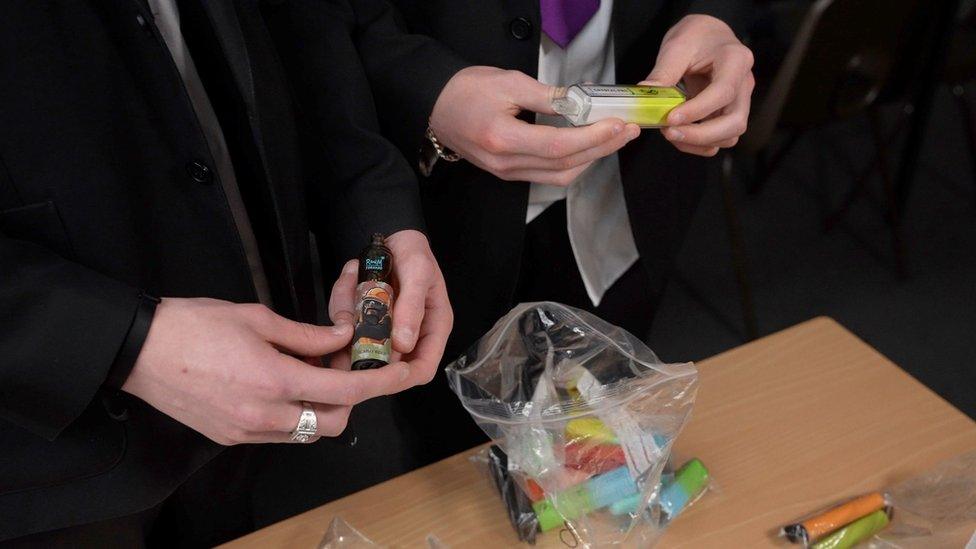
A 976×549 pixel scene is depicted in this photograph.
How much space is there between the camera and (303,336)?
0.71 m

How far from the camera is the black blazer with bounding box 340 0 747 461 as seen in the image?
1004 millimetres

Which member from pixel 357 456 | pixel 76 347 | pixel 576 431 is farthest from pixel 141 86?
pixel 357 456

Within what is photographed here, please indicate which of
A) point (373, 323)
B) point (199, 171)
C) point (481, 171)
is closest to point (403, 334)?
point (373, 323)

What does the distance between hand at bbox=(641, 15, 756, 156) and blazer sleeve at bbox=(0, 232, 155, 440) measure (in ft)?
1.95

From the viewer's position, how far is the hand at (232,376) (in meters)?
0.65

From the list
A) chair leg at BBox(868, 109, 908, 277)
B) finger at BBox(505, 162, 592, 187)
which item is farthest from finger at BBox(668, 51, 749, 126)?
chair leg at BBox(868, 109, 908, 277)

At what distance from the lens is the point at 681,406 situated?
2.64ft

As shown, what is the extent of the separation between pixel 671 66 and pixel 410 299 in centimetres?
46

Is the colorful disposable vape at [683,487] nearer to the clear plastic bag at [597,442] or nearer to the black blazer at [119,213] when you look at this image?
the clear plastic bag at [597,442]

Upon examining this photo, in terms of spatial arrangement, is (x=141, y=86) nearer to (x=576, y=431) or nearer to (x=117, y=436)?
(x=117, y=436)

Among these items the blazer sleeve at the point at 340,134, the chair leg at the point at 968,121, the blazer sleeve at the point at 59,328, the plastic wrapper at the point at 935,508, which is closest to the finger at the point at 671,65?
the blazer sleeve at the point at 340,134

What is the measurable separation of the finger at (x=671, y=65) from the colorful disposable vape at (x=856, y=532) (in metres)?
0.52

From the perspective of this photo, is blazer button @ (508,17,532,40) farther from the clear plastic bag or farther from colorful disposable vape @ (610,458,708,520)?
colorful disposable vape @ (610,458,708,520)

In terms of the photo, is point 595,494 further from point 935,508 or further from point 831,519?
point 935,508
